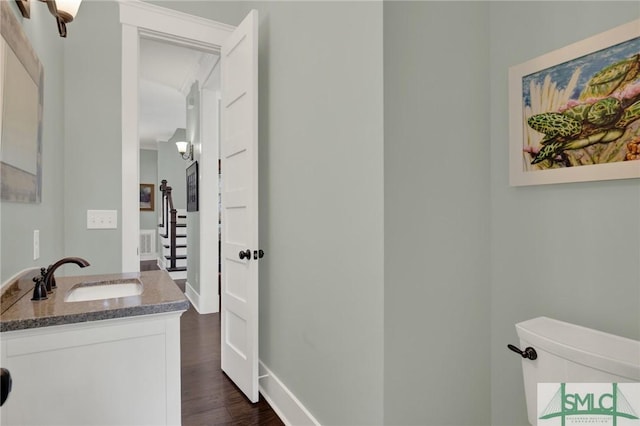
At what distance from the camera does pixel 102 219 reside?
2.24 metres

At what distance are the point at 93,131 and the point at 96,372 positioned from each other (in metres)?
1.70

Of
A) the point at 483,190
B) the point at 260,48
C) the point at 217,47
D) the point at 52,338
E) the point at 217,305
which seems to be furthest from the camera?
the point at 217,305

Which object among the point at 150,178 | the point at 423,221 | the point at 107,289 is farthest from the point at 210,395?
the point at 150,178

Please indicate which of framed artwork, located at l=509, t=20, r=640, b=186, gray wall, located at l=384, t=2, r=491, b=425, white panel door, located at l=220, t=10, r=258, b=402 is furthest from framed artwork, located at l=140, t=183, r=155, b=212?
framed artwork, located at l=509, t=20, r=640, b=186

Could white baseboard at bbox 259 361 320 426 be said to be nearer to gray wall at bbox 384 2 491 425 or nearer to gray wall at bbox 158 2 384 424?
gray wall at bbox 158 2 384 424

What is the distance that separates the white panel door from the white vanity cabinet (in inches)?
36.4

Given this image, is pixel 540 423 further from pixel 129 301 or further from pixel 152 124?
pixel 152 124

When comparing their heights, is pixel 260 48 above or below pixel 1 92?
above

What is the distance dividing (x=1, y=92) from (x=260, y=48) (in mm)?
1584

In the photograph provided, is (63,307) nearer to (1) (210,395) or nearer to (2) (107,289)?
(2) (107,289)

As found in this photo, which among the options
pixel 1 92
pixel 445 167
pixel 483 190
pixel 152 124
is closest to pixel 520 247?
pixel 483 190

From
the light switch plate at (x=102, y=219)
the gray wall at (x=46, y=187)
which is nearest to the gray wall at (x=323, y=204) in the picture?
the light switch plate at (x=102, y=219)

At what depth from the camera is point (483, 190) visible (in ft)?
5.07

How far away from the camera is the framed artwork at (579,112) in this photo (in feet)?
3.65
